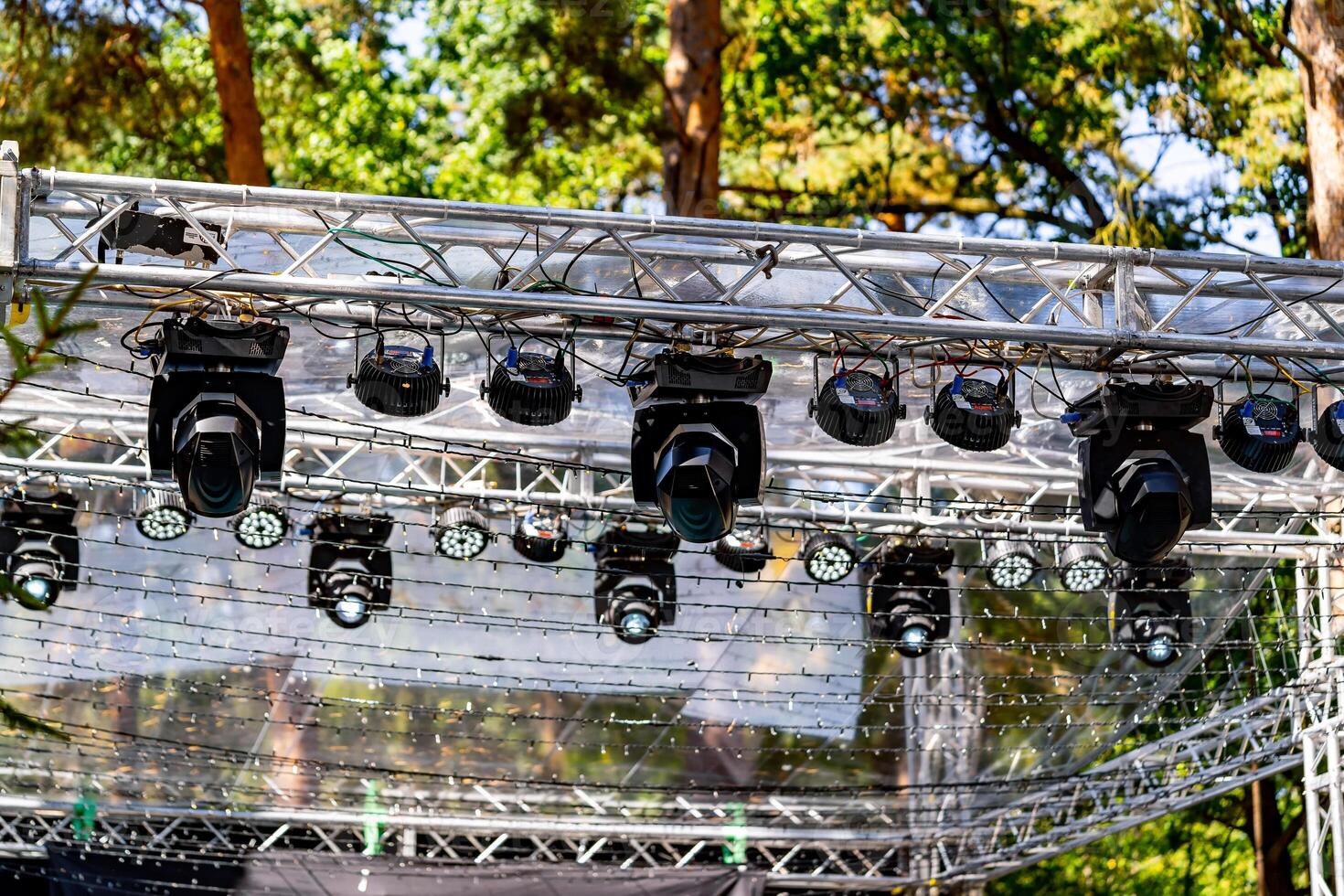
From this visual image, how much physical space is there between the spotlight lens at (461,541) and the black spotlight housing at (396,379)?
157 cm

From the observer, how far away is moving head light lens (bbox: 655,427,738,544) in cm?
500

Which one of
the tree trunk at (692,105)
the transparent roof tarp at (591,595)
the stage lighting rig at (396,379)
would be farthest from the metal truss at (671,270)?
the tree trunk at (692,105)

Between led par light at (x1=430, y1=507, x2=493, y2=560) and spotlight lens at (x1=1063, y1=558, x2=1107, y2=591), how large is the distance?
2.75 m

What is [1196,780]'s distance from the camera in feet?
26.3

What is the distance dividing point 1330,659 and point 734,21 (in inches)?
310

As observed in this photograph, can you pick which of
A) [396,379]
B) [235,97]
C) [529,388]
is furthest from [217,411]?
[235,97]

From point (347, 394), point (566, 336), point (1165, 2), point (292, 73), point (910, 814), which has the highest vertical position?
point (292, 73)

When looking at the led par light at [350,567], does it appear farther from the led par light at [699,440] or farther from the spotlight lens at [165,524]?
the led par light at [699,440]

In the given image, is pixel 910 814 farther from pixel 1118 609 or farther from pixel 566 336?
pixel 566 336

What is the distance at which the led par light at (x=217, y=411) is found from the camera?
4836 millimetres

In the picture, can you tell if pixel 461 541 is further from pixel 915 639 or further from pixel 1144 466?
pixel 1144 466

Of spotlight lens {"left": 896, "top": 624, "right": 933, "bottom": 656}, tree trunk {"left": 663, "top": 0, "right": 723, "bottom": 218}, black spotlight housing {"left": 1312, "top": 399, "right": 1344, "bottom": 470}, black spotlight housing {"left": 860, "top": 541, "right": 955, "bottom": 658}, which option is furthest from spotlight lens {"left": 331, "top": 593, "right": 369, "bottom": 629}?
black spotlight housing {"left": 1312, "top": 399, "right": 1344, "bottom": 470}

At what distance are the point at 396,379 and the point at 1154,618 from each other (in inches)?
169

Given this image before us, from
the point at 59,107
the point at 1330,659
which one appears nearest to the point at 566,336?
the point at 1330,659
